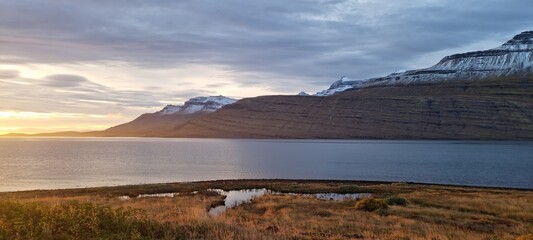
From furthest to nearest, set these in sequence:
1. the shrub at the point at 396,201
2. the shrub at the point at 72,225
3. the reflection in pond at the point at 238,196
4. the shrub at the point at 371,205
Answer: the reflection in pond at the point at 238,196
the shrub at the point at 396,201
the shrub at the point at 371,205
the shrub at the point at 72,225

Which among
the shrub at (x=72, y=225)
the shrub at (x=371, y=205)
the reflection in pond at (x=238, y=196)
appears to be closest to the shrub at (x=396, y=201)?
the shrub at (x=371, y=205)

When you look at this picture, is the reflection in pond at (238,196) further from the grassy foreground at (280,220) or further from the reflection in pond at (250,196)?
the grassy foreground at (280,220)

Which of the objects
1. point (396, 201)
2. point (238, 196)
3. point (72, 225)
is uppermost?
point (72, 225)

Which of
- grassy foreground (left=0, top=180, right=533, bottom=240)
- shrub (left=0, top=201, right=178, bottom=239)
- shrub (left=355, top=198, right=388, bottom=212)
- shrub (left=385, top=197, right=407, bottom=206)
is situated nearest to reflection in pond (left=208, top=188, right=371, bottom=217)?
grassy foreground (left=0, top=180, right=533, bottom=240)

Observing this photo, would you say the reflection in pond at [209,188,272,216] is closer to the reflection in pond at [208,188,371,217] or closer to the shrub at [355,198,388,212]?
the reflection in pond at [208,188,371,217]

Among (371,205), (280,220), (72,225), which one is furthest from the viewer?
(371,205)

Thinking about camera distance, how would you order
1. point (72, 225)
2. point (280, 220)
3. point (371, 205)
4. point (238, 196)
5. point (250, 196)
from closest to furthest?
point (72, 225) → point (280, 220) → point (371, 205) → point (250, 196) → point (238, 196)

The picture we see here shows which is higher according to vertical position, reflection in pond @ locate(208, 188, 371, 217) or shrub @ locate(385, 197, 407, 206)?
shrub @ locate(385, 197, 407, 206)

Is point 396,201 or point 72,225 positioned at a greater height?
point 72,225

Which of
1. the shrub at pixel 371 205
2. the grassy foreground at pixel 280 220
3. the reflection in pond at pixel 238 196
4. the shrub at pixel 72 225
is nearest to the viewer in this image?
the shrub at pixel 72 225

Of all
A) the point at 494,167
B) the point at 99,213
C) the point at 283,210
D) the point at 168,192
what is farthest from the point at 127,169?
the point at 99,213

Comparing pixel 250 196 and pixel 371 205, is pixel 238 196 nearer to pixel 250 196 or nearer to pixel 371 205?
pixel 250 196

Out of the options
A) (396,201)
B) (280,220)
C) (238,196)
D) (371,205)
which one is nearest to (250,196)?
(238,196)

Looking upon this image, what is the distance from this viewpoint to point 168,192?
211ft
